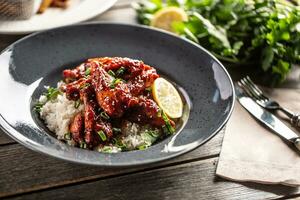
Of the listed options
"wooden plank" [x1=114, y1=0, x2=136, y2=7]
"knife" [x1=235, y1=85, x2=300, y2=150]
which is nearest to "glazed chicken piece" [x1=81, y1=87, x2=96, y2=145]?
"knife" [x1=235, y1=85, x2=300, y2=150]

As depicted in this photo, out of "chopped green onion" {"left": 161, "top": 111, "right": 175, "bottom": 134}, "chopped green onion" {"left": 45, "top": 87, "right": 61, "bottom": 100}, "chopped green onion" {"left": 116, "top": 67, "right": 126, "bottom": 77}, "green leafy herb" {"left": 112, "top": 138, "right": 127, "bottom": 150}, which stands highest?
"chopped green onion" {"left": 116, "top": 67, "right": 126, "bottom": 77}

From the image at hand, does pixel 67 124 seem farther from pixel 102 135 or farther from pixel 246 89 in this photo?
pixel 246 89

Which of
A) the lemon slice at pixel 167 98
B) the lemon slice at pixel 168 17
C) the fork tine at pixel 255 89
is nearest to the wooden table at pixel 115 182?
the lemon slice at pixel 167 98

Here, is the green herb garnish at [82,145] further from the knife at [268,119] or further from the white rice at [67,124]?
the knife at [268,119]

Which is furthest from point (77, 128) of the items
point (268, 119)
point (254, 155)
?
point (268, 119)

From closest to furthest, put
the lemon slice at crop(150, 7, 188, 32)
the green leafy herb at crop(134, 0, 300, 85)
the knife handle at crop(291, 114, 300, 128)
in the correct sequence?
the knife handle at crop(291, 114, 300, 128) < the green leafy herb at crop(134, 0, 300, 85) < the lemon slice at crop(150, 7, 188, 32)

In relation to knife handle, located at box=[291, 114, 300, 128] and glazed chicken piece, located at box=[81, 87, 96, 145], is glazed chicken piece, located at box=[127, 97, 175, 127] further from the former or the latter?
knife handle, located at box=[291, 114, 300, 128]

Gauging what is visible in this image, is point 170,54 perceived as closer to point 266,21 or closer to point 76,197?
point 266,21
